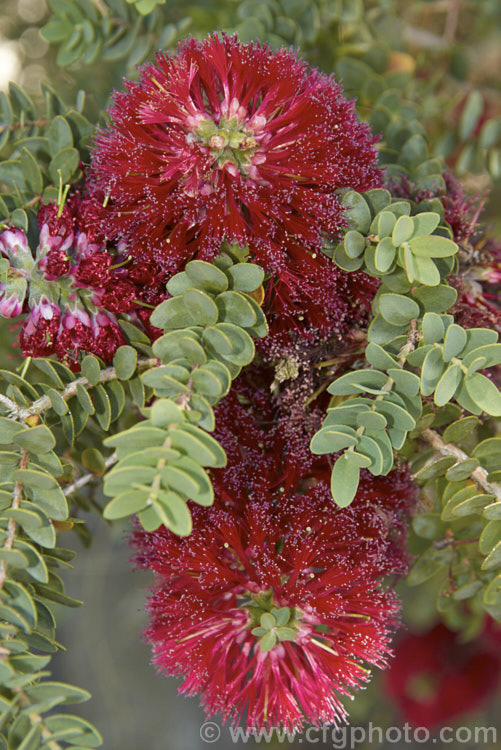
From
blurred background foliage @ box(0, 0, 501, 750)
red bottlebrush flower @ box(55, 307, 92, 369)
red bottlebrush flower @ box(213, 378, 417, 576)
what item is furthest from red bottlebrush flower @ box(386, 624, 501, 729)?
red bottlebrush flower @ box(55, 307, 92, 369)

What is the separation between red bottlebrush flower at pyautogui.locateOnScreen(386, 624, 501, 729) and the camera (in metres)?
1.25

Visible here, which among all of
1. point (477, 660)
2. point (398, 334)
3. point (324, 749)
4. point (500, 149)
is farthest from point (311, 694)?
point (324, 749)

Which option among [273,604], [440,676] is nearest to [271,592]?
[273,604]

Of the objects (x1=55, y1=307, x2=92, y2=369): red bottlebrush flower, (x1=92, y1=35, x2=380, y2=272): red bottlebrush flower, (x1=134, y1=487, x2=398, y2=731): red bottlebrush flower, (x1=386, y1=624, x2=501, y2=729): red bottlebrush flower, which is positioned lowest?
(x1=386, y1=624, x2=501, y2=729): red bottlebrush flower

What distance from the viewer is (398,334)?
0.47m

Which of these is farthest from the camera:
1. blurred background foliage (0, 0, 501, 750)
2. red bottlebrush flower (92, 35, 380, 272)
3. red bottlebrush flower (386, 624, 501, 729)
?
red bottlebrush flower (386, 624, 501, 729)

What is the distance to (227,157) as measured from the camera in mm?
430

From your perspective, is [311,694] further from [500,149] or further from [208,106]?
[500,149]

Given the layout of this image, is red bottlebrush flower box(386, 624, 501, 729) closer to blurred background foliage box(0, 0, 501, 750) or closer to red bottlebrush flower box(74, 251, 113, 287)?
blurred background foliage box(0, 0, 501, 750)

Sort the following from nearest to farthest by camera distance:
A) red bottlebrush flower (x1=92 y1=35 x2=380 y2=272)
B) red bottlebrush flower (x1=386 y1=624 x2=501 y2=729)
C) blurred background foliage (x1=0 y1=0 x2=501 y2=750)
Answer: red bottlebrush flower (x1=92 y1=35 x2=380 y2=272), blurred background foliage (x1=0 y1=0 x2=501 y2=750), red bottlebrush flower (x1=386 y1=624 x2=501 y2=729)

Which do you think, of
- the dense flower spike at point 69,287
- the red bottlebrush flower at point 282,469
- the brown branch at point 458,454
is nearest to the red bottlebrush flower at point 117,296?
the dense flower spike at point 69,287

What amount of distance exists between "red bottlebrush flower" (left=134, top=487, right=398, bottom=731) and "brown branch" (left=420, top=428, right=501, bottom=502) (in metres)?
0.09

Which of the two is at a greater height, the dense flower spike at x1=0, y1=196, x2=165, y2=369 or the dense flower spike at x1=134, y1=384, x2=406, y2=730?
the dense flower spike at x1=0, y1=196, x2=165, y2=369

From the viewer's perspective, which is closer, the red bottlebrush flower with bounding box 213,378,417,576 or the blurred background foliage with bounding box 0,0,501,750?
the red bottlebrush flower with bounding box 213,378,417,576
